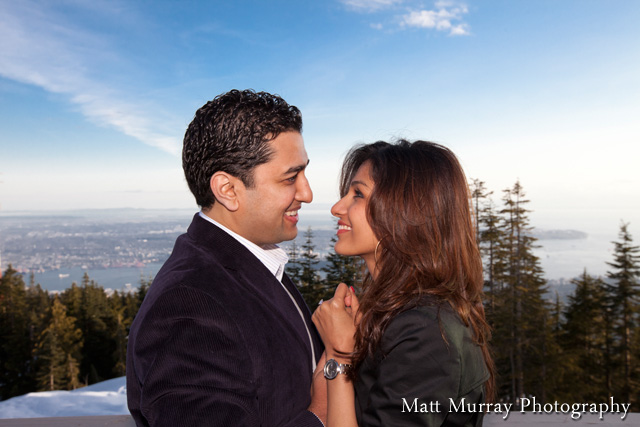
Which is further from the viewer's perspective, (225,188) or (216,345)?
(225,188)

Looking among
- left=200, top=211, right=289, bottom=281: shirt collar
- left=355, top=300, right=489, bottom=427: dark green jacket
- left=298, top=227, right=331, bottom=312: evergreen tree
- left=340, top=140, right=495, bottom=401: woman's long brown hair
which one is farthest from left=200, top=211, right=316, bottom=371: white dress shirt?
left=298, top=227, right=331, bottom=312: evergreen tree

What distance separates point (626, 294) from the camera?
34.6m

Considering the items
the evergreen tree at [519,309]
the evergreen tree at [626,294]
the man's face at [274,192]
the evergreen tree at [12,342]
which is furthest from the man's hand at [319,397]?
the evergreen tree at [12,342]

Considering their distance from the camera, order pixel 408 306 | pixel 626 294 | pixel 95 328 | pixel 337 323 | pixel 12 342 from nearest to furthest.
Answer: pixel 408 306 < pixel 337 323 < pixel 626 294 < pixel 12 342 < pixel 95 328

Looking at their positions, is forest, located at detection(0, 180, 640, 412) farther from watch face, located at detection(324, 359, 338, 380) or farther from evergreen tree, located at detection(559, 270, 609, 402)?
watch face, located at detection(324, 359, 338, 380)

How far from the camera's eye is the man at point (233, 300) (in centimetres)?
150

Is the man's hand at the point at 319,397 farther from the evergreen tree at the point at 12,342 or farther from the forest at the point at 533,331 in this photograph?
the evergreen tree at the point at 12,342

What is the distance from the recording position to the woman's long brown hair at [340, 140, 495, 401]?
6.99ft

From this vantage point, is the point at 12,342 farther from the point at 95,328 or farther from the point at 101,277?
the point at 101,277

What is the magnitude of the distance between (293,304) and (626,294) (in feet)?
135

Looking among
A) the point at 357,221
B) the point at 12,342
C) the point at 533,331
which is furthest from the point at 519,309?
the point at 12,342

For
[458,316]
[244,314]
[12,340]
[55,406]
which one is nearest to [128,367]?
[244,314]

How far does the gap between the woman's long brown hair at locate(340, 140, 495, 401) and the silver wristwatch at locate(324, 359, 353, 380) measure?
0.05 metres

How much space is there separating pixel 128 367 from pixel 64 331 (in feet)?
167
